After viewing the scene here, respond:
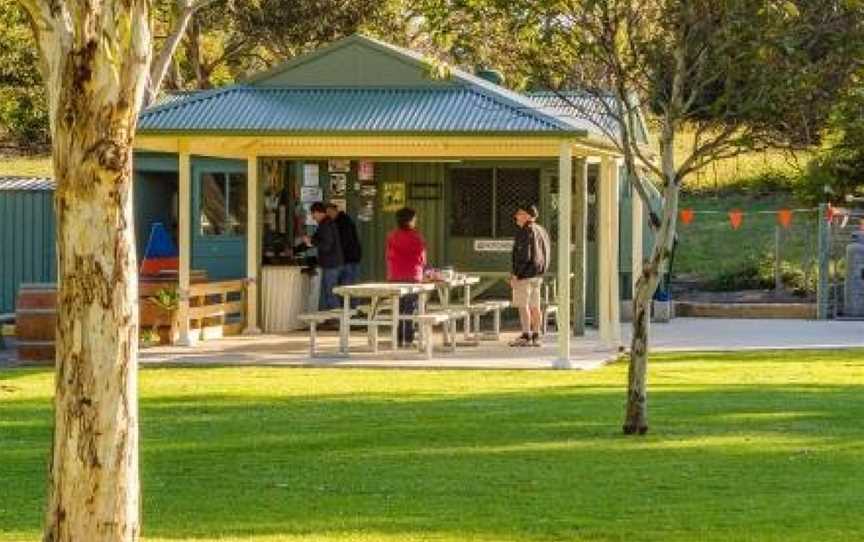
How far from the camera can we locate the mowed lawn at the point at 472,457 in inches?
436

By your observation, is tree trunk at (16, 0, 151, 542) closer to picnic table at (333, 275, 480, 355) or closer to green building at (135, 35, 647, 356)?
green building at (135, 35, 647, 356)

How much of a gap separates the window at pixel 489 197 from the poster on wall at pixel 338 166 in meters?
1.56

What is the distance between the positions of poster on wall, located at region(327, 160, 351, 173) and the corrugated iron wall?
443 cm

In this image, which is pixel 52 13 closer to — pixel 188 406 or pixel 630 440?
pixel 630 440

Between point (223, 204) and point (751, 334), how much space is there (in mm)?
8414

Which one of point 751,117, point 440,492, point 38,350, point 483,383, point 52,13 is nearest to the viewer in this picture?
point 52,13

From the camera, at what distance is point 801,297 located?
3547 centimetres

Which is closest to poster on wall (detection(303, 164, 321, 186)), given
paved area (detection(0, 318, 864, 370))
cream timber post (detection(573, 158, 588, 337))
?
paved area (detection(0, 318, 864, 370))

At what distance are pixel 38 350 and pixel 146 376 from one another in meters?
2.63

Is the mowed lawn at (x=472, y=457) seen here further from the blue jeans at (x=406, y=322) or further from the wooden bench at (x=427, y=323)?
the blue jeans at (x=406, y=322)

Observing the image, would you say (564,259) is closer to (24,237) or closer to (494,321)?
(494,321)

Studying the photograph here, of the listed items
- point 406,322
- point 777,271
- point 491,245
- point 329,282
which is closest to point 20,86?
point 491,245

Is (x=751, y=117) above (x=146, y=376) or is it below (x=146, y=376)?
above

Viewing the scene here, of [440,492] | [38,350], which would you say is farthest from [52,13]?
[38,350]
